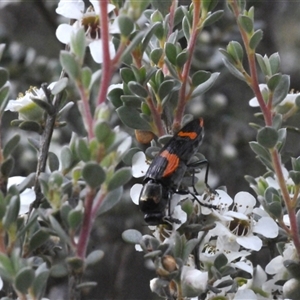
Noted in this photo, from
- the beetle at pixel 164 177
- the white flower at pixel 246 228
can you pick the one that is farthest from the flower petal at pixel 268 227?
the beetle at pixel 164 177

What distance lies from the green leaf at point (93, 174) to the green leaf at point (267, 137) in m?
0.30

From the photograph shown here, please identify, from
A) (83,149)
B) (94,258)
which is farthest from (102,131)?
(94,258)

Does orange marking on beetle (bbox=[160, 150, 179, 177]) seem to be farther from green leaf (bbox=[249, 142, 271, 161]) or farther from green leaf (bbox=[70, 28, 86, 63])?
green leaf (bbox=[70, 28, 86, 63])

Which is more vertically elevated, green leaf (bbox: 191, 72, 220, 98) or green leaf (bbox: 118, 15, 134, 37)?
green leaf (bbox: 118, 15, 134, 37)

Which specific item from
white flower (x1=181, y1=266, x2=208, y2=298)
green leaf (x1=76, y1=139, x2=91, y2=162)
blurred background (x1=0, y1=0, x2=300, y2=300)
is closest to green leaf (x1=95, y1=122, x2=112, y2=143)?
green leaf (x1=76, y1=139, x2=91, y2=162)

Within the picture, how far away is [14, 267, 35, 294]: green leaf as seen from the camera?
0.63m

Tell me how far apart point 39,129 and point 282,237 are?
1.31 feet

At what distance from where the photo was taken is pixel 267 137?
33.9 inches

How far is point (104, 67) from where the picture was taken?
0.66 metres

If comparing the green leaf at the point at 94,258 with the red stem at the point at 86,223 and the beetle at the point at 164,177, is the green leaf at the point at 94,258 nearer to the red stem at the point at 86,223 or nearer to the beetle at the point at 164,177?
the red stem at the point at 86,223

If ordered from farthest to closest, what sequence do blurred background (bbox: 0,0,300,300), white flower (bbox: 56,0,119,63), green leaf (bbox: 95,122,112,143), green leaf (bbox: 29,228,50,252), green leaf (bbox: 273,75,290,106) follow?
blurred background (bbox: 0,0,300,300) → green leaf (bbox: 273,75,290,106) → white flower (bbox: 56,0,119,63) → green leaf (bbox: 29,228,50,252) → green leaf (bbox: 95,122,112,143)

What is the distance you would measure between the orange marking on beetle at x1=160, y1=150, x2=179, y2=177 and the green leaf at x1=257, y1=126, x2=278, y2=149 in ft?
0.39

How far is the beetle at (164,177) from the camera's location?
2.90 ft

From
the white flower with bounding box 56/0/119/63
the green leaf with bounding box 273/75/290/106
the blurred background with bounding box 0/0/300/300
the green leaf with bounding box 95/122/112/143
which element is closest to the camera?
the green leaf with bounding box 95/122/112/143
